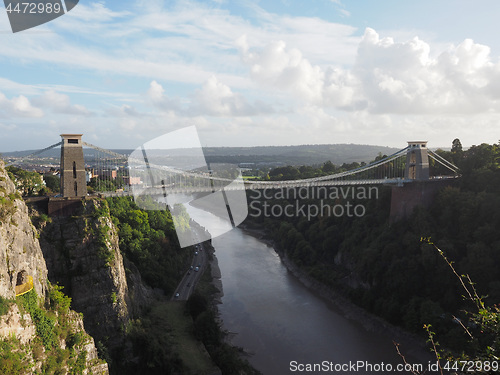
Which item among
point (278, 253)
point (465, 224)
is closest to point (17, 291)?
point (465, 224)

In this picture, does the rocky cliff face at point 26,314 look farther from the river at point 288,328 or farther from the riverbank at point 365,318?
the riverbank at point 365,318

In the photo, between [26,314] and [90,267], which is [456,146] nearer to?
[90,267]

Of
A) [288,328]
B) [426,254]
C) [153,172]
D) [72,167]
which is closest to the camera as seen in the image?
[72,167]

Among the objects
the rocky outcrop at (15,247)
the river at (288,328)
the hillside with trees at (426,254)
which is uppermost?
the rocky outcrop at (15,247)

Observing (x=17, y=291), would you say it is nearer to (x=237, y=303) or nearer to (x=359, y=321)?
(x=237, y=303)

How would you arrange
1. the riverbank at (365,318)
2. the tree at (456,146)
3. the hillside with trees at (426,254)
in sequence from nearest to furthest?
the riverbank at (365,318)
the hillside with trees at (426,254)
the tree at (456,146)

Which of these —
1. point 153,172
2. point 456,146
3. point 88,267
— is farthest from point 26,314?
point 456,146

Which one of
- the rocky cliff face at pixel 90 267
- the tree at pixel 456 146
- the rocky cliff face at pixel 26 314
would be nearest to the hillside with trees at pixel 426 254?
the tree at pixel 456 146
